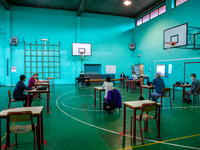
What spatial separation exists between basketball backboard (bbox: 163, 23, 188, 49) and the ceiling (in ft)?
15.3

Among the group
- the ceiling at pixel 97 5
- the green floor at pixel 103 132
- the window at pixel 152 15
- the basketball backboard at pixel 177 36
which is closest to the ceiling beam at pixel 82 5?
the ceiling at pixel 97 5

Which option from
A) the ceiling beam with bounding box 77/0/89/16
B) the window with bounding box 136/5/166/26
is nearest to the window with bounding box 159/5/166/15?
the window with bounding box 136/5/166/26

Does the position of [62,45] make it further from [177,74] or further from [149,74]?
[177,74]

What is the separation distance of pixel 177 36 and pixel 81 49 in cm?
856

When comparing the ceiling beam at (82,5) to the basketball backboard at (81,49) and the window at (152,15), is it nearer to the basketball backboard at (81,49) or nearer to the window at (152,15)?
the basketball backboard at (81,49)

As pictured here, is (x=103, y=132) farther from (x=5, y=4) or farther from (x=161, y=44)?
(x=5, y=4)

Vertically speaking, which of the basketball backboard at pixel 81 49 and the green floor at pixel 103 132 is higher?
the basketball backboard at pixel 81 49

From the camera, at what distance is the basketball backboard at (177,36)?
28.1 ft

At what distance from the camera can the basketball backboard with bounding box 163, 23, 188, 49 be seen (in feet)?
28.1

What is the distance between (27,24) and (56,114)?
39.3 ft

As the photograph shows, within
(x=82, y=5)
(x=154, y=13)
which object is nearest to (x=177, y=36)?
(x=154, y=13)

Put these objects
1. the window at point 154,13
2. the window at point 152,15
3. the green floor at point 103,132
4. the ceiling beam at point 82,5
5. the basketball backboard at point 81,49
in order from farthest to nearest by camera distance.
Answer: the basketball backboard at point 81,49 < the window at point 154,13 < the window at point 152,15 < the ceiling beam at point 82,5 < the green floor at point 103,132

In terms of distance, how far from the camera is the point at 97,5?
46.2 ft

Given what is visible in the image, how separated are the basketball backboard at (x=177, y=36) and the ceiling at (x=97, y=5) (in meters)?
4.67
